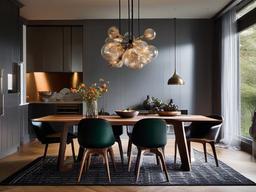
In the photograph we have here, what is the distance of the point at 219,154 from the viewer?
19.3 ft

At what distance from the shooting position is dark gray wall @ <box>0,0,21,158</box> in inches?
217

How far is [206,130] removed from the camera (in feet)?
17.3

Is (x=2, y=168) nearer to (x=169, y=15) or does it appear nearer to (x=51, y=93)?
(x=51, y=93)

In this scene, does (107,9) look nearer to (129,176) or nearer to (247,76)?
(247,76)

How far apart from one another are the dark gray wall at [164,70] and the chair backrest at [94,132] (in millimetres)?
3616

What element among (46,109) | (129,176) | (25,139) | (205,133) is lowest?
(129,176)

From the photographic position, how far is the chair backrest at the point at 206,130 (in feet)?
16.1

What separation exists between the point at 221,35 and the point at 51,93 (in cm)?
433

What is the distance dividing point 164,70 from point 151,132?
3.86m

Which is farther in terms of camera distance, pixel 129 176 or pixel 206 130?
pixel 206 130

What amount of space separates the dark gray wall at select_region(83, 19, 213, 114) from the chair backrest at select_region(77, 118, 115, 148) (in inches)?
142

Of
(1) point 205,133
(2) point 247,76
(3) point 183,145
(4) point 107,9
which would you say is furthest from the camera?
(4) point 107,9

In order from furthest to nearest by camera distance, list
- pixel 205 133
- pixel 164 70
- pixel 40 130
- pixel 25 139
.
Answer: pixel 164 70 → pixel 25 139 → pixel 205 133 → pixel 40 130

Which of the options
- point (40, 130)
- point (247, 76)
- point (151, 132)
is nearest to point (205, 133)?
point (151, 132)
